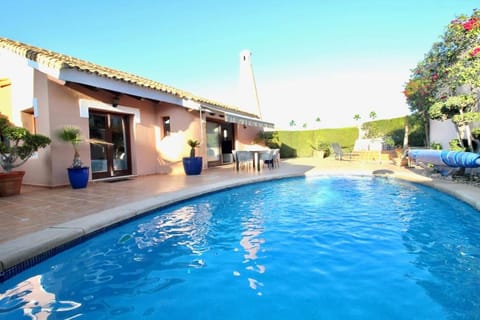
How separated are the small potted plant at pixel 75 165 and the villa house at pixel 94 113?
80cm

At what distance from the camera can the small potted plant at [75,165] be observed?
968cm

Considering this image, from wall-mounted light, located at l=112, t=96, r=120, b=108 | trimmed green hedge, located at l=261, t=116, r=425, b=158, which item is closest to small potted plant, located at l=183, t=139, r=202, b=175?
wall-mounted light, located at l=112, t=96, r=120, b=108

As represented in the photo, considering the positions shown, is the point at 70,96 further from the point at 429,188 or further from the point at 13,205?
the point at 429,188

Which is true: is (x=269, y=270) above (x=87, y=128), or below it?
below

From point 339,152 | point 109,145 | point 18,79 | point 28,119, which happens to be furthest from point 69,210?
point 339,152

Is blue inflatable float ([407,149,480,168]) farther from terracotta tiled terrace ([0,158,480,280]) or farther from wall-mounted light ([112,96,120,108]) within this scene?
wall-mounted light ([112,96,120,108])

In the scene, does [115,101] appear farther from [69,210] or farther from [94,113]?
[69,210]

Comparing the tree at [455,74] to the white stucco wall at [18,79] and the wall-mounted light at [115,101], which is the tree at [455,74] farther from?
the white stucco wall at [18,79]

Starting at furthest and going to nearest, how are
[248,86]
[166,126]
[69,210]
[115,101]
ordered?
[248,86] < [166,126] < [115,101] < [69,210]

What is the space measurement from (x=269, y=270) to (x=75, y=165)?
950 cm

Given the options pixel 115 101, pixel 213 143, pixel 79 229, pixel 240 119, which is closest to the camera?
pixel 79 229

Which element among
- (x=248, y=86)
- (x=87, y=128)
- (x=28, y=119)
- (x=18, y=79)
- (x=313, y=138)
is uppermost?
(x=248, y=86)

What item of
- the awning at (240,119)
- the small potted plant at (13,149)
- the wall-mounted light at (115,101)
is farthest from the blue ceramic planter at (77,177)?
the awning at (240,119)

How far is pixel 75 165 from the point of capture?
1013cm
